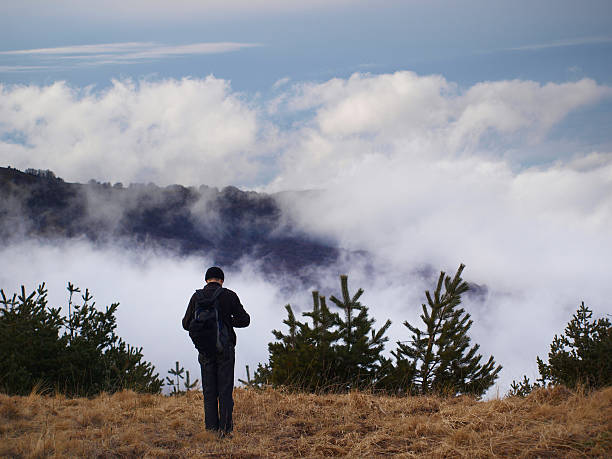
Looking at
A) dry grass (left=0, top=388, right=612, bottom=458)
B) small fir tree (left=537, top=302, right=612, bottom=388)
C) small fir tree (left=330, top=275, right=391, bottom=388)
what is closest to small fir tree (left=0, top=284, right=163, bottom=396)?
dry grass (left=0, top=388, right=612, bottom=458)

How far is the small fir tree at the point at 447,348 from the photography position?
14.2 metres

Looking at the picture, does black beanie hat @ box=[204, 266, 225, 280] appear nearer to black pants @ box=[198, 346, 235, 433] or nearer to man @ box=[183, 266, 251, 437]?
man @ box=[183, 266, 251, 437]

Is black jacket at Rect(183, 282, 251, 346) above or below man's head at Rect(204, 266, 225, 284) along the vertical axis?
below

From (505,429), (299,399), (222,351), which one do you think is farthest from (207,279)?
Result: (505,429)

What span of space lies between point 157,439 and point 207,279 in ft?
7.17

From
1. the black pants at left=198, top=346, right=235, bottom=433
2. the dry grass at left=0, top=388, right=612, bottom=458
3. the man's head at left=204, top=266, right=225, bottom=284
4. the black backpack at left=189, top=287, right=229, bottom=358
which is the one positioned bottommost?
the dry grass at left=0, top=388, right=612, bottom=458

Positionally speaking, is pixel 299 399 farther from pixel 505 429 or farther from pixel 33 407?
pixel 33 407

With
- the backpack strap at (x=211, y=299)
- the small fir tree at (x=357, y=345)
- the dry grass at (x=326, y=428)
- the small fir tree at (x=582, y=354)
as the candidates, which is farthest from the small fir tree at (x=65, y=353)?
the small fir tree at (x=582, y=354)

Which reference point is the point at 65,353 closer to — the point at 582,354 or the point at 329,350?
the point at 329,350

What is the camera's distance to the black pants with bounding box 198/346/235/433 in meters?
6.50

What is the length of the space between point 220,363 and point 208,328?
61cm

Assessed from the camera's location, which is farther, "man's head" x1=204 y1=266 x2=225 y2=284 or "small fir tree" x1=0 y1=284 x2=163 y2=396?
"small fir tree" x1=0 y1=284 x2=163 y2=396

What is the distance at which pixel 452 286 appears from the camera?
14.2 metres

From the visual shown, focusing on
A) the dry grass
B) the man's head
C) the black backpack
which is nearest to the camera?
the dry grass
